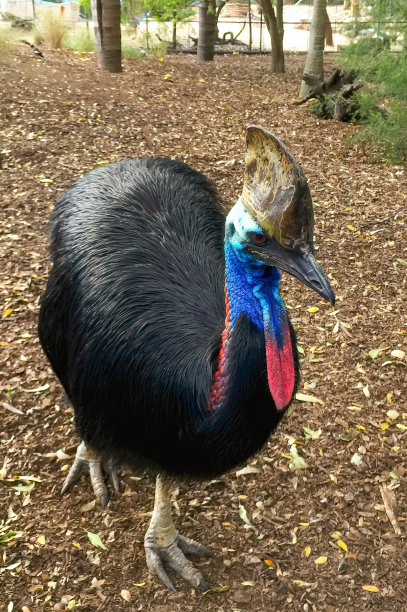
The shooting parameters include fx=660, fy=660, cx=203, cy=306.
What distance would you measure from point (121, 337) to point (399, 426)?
1.77m

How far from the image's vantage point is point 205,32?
10852mm

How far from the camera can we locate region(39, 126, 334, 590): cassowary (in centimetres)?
183

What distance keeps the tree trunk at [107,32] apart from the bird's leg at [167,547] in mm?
6735

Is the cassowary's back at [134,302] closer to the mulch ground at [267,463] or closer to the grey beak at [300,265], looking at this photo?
the grey beak at [300,265]

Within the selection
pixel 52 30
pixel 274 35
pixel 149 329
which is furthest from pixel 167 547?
pixel 52 30

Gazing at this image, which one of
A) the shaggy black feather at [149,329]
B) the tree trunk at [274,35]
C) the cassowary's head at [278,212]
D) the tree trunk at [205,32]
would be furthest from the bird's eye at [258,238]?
the tree trunk at [205,32]

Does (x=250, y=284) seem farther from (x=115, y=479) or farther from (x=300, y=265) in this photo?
(x=115, y=479)

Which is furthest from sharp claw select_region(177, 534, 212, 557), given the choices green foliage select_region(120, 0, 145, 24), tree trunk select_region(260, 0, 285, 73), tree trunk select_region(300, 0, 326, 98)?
green foliage select_region(120, 0, 145, 24)

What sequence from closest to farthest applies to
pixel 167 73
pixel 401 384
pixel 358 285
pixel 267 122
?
pixel 401 384
pixel 358 285
pixel 267 122
pixel 167 73

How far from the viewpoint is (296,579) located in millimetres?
2756

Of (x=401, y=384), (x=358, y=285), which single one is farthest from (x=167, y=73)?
(x=401, y=384)

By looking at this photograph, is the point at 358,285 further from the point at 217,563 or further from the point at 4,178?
the point at 4,178

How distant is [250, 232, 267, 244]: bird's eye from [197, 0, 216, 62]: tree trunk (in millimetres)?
9581

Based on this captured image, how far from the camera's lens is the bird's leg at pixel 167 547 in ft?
9.04
